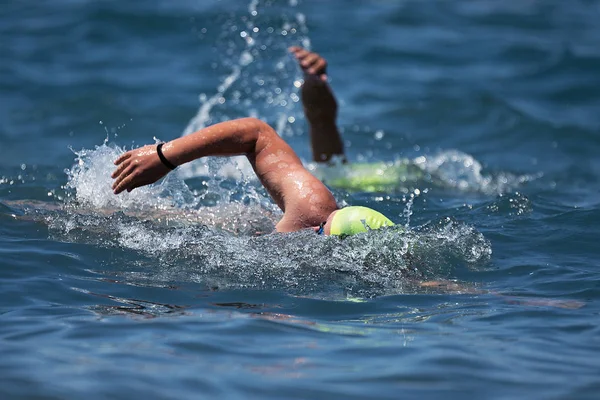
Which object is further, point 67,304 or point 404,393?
point 67,304

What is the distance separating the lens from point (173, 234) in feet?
17.7

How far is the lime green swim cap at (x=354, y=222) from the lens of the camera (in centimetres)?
479

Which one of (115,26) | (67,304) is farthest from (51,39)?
(67,304)

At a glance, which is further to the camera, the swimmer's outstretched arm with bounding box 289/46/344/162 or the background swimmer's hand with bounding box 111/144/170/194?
the swimmer's outstretched arm with bounding box 289/46/344/162

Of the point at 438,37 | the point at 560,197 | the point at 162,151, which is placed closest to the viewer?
the point at 162,151

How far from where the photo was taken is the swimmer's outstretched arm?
6.97 meters

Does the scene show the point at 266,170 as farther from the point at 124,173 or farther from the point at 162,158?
the point at 124,173

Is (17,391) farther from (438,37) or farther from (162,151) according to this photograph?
(438,37)

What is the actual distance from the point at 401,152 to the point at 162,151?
17.5ft

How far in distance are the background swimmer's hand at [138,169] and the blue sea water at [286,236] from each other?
1.76 feet

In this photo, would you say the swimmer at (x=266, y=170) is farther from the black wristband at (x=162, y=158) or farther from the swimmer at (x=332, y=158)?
the swimmer at (x=332, y=158)

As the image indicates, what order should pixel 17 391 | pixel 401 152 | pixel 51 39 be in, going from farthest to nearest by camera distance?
pixel 51 39 → pixel 401 152 → pixel 17 391

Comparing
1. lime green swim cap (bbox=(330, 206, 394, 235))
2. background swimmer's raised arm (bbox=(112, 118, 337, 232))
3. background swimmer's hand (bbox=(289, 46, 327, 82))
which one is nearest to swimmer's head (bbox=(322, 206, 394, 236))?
lime green swim cap (bbox=(330, 206, 394, 235))

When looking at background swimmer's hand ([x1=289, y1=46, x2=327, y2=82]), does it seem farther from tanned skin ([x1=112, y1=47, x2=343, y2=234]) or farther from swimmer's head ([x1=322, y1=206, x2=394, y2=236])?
swimmer's head ([x1=322, y1=206, x2=394, y2=236])
